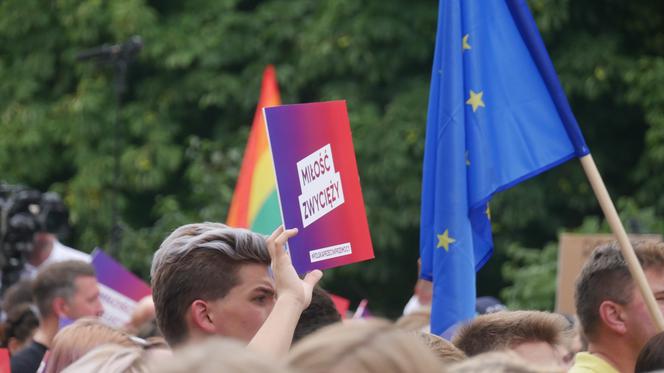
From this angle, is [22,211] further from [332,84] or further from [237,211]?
[332,84]

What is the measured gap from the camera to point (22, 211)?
28.0 feet

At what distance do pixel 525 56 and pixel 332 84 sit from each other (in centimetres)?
861

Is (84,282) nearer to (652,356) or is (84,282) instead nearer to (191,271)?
(191,271)

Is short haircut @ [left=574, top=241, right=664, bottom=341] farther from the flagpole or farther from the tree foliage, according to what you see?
the tree foliage

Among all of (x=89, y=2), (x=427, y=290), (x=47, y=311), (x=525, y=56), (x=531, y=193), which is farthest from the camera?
(x=89, y=2)

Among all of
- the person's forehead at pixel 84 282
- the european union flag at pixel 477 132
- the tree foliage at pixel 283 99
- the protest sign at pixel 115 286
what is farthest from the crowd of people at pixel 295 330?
the tree foliage at pixel 283 99

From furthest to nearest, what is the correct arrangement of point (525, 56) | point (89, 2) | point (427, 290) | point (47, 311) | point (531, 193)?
point (89, 2)
point (531, 193)
point (427, 290)
point (47, 311)
point (525, 56)

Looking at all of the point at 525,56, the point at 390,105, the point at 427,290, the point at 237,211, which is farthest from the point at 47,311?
the point at 390,105

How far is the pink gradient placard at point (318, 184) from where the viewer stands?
3.76 m

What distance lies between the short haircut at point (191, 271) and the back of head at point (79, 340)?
1.79ft

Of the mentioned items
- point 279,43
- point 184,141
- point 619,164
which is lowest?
point 619,164

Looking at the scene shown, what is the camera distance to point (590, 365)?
4.09 meters

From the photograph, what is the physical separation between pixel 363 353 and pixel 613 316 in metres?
2.42

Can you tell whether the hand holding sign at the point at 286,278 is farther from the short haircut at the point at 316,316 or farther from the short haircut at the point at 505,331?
the short haircut at the point at 505,331
